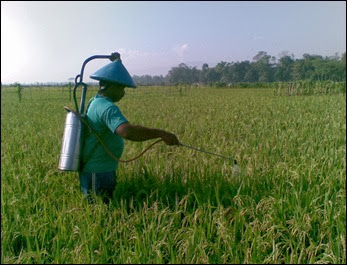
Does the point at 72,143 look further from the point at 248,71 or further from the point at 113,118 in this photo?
the point at 248,71

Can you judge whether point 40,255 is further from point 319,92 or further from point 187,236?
point 319,92

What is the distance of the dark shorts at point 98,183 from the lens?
7.80 ft

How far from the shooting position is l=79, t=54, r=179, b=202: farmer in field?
6.80 feet

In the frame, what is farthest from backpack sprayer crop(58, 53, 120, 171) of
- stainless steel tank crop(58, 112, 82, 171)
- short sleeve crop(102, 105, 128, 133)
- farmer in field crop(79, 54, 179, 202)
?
short sleeve crop(102, 105, 128, 133)

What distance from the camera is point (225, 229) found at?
71.1 inches

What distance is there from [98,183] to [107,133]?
0.49 meters

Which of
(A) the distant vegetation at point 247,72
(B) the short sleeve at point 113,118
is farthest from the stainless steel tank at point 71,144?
(A) the distant vegetation at point 247,72

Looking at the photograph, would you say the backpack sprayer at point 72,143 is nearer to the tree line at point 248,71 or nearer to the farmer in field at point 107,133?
the farmer in field at point 107,133

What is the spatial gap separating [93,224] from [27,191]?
110 cm

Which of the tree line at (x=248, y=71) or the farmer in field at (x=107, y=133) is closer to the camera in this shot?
the farmer in field at (x=107, y=133)

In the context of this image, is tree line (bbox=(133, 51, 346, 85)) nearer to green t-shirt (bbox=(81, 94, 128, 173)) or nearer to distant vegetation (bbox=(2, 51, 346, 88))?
distant vegetation (bbox=(2, 51, 346, 88))

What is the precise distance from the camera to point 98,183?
2389mm

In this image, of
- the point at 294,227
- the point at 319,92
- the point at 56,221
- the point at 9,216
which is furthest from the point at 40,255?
the point at 319,92

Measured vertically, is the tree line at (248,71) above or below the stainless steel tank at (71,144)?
above
